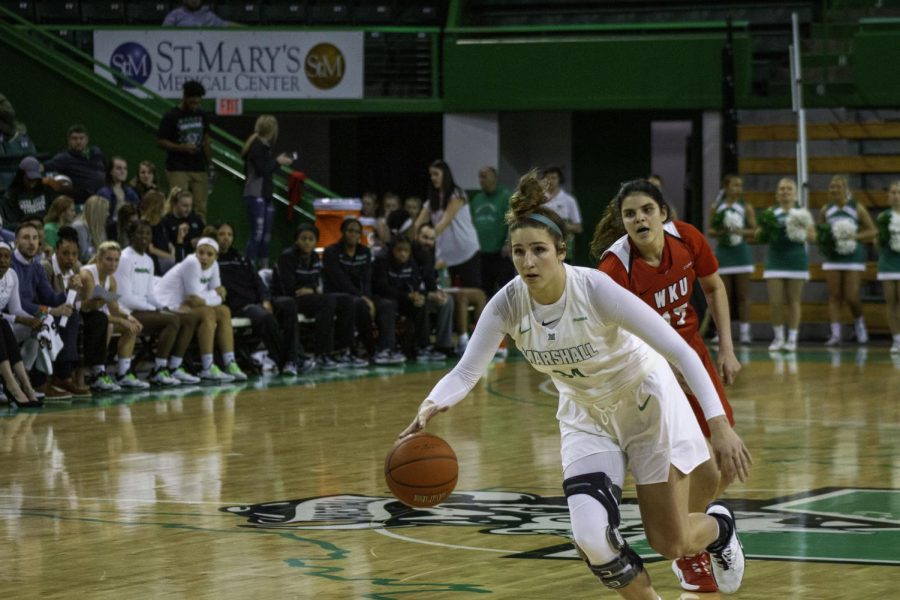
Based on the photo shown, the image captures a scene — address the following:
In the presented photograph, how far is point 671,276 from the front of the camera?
18.4 ft

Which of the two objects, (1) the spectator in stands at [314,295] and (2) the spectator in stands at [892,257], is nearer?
(1) the spectator in stands at [314,295]

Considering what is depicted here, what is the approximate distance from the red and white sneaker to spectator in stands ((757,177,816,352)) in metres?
11.4

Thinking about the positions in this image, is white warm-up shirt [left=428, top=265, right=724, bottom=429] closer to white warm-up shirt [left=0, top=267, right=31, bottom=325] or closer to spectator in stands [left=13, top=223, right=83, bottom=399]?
white warm-up shirt [left=0, top=267, right=31, bottom=325]

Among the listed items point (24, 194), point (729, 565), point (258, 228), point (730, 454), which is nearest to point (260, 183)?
A: point (258, 228)

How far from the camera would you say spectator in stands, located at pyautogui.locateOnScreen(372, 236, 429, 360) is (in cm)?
1543

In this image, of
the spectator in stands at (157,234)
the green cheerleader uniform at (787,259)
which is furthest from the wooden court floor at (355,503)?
the green cheerleader uniform at (787,259)

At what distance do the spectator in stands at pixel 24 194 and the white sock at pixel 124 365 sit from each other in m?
2.40

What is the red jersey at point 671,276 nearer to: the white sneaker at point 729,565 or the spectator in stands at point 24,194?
the white sneaker at point 729,565

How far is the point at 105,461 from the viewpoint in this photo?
343 inches

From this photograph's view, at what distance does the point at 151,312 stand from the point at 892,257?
8075mm

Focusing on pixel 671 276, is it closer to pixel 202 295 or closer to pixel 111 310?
pixel 111 310

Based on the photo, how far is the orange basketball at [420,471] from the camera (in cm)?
476

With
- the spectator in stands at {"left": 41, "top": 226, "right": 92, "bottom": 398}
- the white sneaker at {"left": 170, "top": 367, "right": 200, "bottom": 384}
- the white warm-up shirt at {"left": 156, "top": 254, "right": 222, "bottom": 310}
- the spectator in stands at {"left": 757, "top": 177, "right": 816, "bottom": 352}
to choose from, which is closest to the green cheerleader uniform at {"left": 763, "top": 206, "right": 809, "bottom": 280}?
the spectator in stands at {"left": 757, "top": 177, "right": 816, "bottom": 352}

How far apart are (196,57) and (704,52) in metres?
6.62
